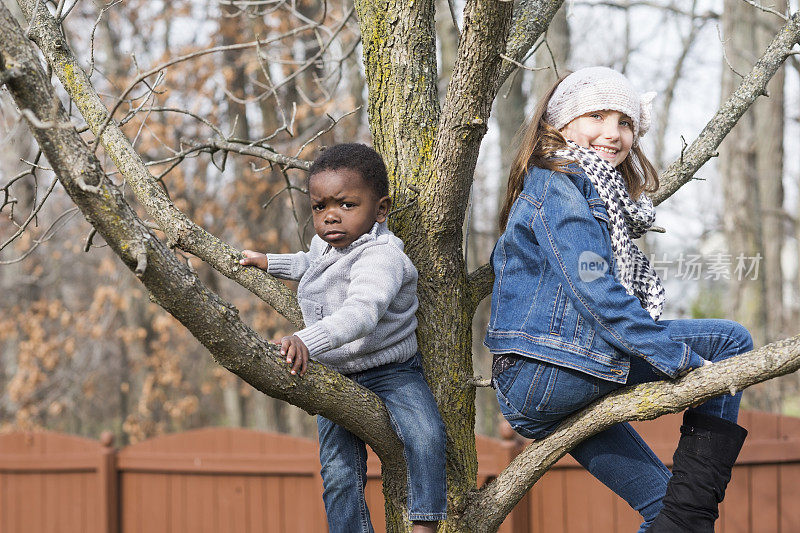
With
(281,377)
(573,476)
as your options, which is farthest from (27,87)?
(573,476)

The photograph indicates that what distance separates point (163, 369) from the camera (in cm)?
991

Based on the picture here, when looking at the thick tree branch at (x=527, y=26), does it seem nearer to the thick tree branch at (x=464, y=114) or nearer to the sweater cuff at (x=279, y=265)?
the thick tree branch at (x=464, y=114)

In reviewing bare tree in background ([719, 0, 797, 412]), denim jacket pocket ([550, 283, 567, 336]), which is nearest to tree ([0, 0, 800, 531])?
denim jacket pocket ([550, 283, 567, 336])

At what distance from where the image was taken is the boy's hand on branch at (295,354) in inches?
70.2

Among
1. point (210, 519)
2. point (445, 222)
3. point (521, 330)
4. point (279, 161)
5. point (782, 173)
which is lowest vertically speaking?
point (210, 519)

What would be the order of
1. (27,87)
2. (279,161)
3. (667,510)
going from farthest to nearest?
(279,161) < (667,510) < (27,87)

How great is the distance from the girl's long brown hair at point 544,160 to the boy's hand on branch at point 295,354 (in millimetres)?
811

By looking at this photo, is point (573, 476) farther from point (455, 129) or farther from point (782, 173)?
point (782, 173)

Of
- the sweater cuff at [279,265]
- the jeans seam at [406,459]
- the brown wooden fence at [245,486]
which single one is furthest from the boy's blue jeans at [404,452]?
the brown wooden fence at [245,486]

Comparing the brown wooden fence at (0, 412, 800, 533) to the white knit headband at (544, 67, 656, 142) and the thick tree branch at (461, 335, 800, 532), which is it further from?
the white knit headband at (544, 67, 656, 142)

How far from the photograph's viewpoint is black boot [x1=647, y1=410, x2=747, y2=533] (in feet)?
6.25

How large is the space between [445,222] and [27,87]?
1.13 m

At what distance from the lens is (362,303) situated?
78.3 inches

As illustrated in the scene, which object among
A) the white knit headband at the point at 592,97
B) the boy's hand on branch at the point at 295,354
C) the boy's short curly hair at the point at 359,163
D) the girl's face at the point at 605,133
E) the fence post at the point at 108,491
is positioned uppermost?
the white knit headband at the point at 592,97
